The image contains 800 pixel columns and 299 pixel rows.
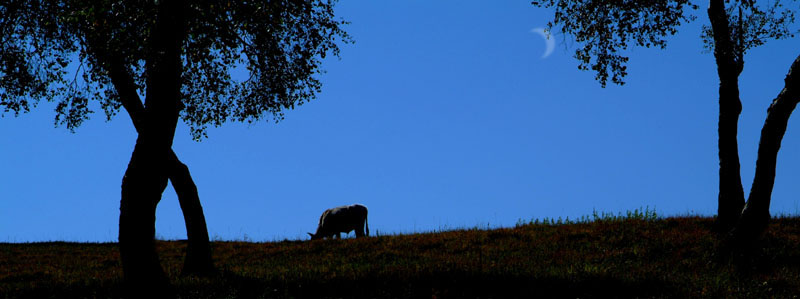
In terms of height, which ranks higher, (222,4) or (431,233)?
(222,4)

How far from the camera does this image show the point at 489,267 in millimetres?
18203

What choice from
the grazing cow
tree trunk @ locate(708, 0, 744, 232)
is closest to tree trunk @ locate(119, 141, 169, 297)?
tree trunk @ locate(708, 0, 744, 232)

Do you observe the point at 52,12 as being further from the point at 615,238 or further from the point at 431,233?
the point at 615,238

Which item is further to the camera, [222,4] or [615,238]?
[615,238]

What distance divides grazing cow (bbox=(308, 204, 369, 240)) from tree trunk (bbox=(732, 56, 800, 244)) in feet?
75.7

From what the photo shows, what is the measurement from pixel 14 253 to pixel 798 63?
31627 mm

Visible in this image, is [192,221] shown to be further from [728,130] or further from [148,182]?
[728,130]

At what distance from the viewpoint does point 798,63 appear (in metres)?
19.3

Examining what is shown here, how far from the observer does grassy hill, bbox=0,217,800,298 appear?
15.8 metres

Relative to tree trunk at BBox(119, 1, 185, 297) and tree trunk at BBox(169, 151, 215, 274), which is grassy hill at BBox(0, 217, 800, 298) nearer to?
tree trunk at BBox(169, 151, 215, 274)

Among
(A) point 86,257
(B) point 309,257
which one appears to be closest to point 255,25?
(B) point 309,257

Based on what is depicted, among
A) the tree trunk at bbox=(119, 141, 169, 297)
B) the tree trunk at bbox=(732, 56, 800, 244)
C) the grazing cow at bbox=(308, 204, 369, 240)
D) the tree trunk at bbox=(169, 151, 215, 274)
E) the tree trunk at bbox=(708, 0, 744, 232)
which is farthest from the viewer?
the grazing cow at bbox=(308, 204, 369, 240)

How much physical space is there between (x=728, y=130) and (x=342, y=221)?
22161mm

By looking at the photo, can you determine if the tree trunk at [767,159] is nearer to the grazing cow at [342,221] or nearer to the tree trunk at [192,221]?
the tree trunk at [192,221]
